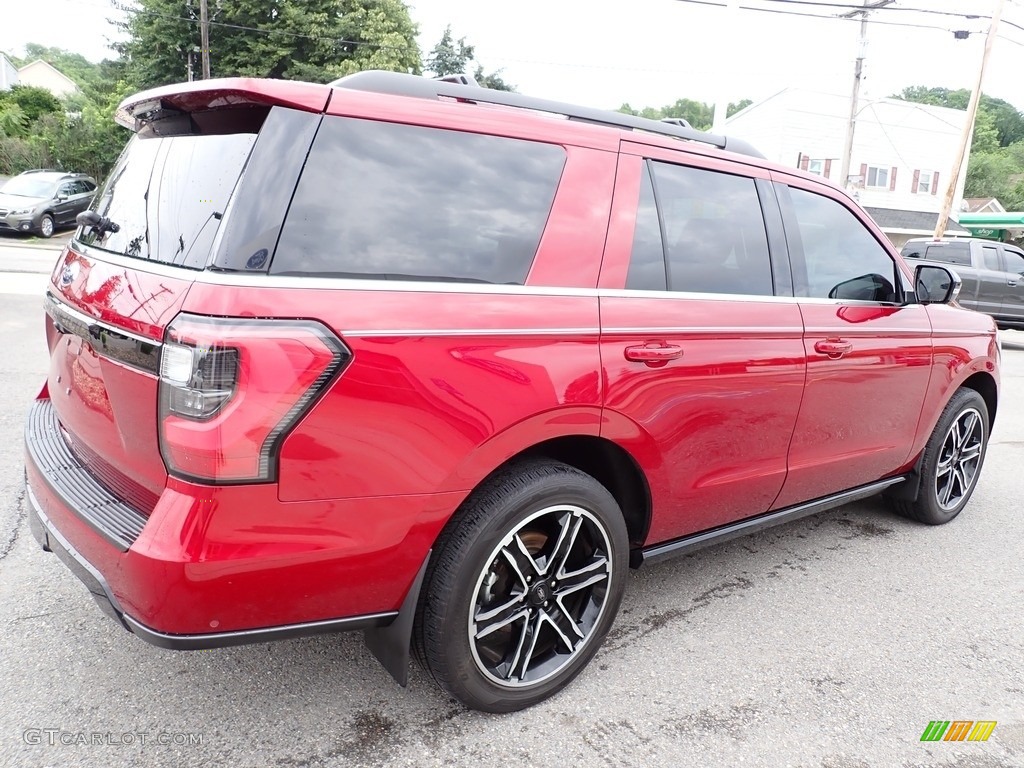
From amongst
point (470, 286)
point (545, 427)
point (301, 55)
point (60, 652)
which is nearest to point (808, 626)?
point (545, 427)

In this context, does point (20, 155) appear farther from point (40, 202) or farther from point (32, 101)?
point (40, 202)

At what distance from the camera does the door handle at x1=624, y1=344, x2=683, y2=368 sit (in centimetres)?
246

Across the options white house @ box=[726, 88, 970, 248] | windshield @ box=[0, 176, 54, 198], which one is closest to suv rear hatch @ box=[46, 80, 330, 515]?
windshield @ box=[0, 176, 54, 198]

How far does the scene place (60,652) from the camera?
255 centimetres

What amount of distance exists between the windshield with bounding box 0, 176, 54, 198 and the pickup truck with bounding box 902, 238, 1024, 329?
20992mm

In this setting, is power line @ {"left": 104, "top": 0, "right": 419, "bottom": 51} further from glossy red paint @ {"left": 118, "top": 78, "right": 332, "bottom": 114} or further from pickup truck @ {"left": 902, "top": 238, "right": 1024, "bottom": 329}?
glossy red paint @ {"left": 118, "top": 78, "right": 332, "bottom": 114}

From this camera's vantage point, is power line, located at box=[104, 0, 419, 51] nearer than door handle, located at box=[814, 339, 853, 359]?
No

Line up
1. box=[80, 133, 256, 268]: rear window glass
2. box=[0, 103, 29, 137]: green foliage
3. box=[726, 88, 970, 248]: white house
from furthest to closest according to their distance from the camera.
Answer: box=[726, 88, 970, 248]: white house < box=[0, 103, 29, 137]: green foliage < box=[80, 133, 256, 268]: rear window glass

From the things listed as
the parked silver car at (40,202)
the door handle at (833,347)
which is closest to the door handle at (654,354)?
the door handle at (833,347)

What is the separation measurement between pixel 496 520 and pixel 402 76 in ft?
4.44

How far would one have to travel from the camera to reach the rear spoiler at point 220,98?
1.93 meters

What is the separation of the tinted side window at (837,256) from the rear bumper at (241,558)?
6.76 feet

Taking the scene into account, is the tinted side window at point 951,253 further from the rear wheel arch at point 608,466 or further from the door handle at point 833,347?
the rear wheel arch at point 608,466

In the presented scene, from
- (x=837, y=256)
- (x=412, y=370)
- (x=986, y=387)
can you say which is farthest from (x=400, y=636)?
(x=986, y=387)
